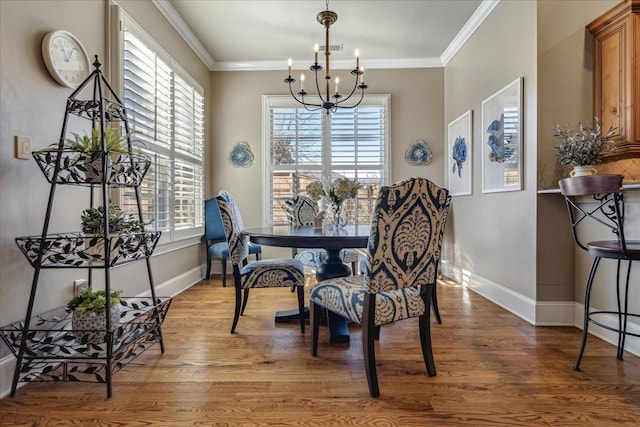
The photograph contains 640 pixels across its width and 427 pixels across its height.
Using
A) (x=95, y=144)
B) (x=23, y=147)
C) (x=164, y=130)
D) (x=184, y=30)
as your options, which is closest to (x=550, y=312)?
(x=95, y=144)

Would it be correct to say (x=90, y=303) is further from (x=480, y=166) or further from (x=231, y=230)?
(x=480, y=166)

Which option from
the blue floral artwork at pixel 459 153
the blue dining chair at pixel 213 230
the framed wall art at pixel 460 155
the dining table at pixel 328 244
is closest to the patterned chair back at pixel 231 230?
the dining table at pixel 328 244

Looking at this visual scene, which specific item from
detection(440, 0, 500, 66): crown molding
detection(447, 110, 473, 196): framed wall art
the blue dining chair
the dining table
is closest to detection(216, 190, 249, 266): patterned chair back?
the dining table

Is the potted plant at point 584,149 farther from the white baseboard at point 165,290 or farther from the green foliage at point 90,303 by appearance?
the white baseboard at point 165,290

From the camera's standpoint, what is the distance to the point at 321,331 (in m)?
2.50

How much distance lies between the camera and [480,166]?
3.49m

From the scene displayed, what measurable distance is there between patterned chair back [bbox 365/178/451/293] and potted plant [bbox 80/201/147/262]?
4.14 feet

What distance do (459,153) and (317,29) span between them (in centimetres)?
208

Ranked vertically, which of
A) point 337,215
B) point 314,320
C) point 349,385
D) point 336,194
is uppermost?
point 336,194

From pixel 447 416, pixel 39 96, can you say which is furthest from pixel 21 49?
pixel 447 416

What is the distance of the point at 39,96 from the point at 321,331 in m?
2.20

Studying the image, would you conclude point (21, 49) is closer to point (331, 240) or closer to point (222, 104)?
point (331, 240)

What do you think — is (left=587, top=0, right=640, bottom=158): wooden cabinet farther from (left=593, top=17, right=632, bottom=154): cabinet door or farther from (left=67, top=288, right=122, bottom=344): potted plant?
(left=67, top=288, right=122, bottom=344): potted plant

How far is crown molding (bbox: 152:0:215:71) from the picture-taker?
3.18 metres
